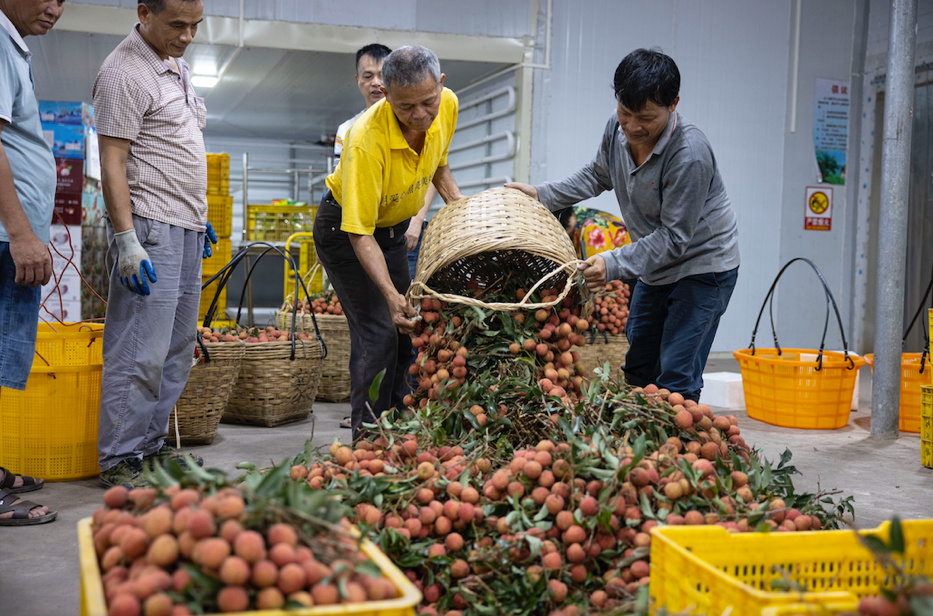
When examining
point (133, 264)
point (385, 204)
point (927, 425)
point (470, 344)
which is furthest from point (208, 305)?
point (927, 425)

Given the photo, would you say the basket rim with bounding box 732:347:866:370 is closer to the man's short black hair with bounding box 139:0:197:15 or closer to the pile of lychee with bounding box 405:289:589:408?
the pile of lychee with bounding box 405:289:589:408

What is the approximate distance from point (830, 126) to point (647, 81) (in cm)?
554

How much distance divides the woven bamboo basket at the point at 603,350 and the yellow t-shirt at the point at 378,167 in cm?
229

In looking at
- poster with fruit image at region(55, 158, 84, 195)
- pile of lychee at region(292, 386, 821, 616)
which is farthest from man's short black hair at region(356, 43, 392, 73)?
poster with fruit image at region(55, 158, 84, 195)

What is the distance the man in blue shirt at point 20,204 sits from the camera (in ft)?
6.46

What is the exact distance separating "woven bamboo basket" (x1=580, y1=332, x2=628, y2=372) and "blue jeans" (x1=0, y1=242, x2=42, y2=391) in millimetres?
2929

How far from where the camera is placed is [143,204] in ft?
7.71

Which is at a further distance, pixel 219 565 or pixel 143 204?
pixel 143 204

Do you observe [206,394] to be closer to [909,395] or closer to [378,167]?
[378,167]

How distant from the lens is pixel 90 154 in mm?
5602

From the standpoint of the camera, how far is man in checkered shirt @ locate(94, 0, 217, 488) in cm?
227

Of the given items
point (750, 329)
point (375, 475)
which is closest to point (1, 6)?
point (375, 475)

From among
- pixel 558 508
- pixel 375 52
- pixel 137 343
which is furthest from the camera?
pixel 375 52

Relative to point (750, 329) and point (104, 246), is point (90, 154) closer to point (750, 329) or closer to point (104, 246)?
point (104, 246)
